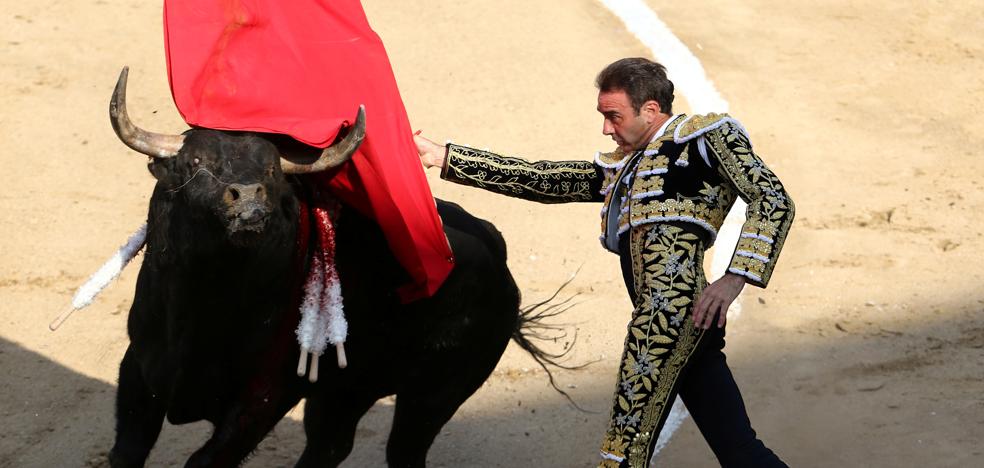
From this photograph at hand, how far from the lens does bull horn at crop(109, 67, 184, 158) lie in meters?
3.68

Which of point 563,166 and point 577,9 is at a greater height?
point 563,166

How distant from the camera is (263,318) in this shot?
162 inches

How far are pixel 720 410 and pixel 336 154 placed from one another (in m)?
1.30

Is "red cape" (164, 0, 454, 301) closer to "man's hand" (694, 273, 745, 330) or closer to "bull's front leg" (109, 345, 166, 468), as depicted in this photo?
"bull's front leg" (109, 345, 166, 468)

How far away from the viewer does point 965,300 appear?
21.7ft

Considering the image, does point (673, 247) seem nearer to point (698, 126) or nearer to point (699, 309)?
point (699, 309)

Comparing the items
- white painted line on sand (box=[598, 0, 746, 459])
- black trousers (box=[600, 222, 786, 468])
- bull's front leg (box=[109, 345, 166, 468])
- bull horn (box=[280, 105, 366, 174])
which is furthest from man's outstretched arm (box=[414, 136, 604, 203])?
white painted line on sand (box=[598, 0, 746, 459])

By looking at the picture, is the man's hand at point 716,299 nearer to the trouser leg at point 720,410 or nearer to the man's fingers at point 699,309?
the man's fingers at point 699,309

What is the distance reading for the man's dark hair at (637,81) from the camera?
3807mm

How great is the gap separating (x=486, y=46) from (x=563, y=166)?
15.6 ft

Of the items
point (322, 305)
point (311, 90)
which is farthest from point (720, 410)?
point (311, 90)

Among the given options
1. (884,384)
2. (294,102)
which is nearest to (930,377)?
(884,384)

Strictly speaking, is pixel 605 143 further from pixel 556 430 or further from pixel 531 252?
pixel 556 430

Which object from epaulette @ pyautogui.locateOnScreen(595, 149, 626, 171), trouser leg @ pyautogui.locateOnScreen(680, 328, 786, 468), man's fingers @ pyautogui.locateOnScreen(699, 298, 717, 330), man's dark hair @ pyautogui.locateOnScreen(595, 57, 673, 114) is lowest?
trouser leg @ pyautogui.locateOnScreen(680, 328, 786, 468)
